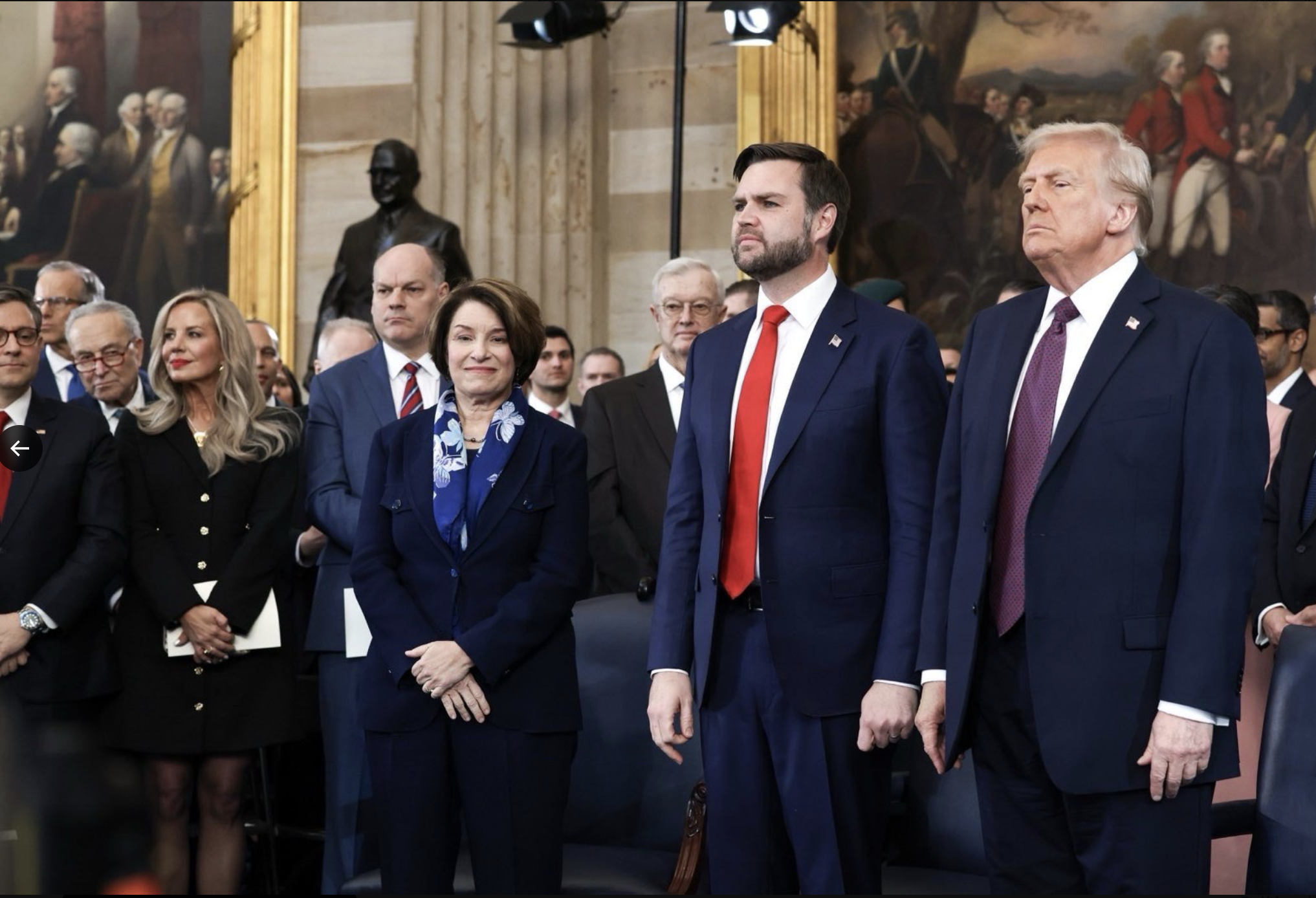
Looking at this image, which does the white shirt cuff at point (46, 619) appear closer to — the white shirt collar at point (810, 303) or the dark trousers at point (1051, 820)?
the white shirt collar at point (810, 303)

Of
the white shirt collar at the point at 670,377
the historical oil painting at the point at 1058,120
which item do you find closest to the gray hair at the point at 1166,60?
the historical oil painting at the point at 1058,120

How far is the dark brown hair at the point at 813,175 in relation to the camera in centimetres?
352

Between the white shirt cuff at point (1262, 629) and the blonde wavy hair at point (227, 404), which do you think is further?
the white shirt cuff at point (1262, 629)

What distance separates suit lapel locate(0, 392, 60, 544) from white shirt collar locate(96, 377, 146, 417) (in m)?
0.67

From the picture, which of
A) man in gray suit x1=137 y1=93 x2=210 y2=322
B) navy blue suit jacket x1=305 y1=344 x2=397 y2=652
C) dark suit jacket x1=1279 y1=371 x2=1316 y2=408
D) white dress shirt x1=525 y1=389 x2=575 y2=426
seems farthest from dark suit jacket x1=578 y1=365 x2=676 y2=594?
man in gray suit x1=137 y1=93 x2=210 y2=322

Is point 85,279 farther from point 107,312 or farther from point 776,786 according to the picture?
point 776,786

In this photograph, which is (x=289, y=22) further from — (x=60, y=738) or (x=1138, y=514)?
(x=1138, y=514)

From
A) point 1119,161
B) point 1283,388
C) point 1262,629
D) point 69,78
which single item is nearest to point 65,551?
point 1119,161

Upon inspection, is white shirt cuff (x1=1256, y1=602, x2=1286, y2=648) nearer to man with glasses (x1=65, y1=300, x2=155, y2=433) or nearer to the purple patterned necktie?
the purple patterned necktie

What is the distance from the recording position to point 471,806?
3.73 meters

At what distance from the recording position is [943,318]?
926cm

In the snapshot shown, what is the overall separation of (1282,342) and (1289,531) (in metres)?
1.81

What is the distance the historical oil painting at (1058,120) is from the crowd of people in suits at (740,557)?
4.10 meters

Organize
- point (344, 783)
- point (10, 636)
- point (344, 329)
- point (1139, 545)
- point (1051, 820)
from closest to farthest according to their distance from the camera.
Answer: point (1139, 545)
point (1051, 820)
point (10, 636)
point (344, 783)
point (344, 329)
